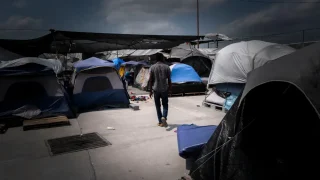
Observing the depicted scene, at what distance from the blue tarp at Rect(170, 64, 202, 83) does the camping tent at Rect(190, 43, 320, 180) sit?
9364mm

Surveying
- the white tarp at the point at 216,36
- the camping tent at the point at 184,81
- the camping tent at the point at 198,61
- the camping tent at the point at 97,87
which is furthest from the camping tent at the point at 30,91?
the white tarp at the point at 216,36

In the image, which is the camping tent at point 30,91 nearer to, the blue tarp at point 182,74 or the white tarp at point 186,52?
the blue tarp at point 182,74

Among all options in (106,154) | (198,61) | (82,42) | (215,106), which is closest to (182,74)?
(215,106)

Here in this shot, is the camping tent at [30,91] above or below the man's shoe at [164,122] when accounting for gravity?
above

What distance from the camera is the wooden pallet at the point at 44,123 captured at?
22.2 ft

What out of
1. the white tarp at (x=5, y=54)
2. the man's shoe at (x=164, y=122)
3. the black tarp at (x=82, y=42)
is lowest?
the man's shoe at (x=164, y=122)

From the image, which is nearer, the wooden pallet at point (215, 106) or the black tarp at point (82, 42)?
the wooden pallet at point (215, 106)

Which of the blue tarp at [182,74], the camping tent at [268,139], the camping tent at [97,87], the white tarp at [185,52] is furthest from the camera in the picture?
the white tarp at [185,52]

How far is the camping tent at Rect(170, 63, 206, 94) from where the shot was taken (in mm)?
12585

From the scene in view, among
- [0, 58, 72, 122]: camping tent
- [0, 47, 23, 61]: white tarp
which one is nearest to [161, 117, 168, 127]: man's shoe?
[0, 58, 72, 122]: camping tent

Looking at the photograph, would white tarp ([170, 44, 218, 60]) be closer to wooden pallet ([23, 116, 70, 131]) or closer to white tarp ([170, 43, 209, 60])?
white tarp ([170, 43, 209, 60])

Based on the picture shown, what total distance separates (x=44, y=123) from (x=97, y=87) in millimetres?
2794

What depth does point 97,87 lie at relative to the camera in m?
9.38

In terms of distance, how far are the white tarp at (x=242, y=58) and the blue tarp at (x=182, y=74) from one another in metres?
3.69
